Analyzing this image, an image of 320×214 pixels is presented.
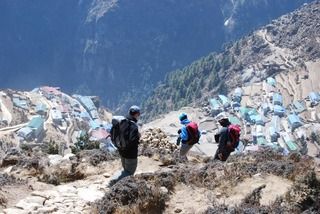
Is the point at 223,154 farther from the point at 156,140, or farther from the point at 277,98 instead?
the point at 277,98

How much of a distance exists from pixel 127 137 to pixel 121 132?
11 centimetres

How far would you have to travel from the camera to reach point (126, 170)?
802 centimetres

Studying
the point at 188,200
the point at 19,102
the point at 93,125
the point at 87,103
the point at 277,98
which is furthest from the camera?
the point at 277,98

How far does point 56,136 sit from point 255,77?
215ft

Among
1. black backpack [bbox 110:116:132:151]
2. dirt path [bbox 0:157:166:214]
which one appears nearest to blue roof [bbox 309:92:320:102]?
dirt path [bbox 0:157:166:214]

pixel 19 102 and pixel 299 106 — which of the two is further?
pixel 299 106

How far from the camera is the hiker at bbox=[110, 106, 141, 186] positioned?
302 inches

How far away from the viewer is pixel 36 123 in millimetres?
65688

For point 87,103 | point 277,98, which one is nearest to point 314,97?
point 277,98

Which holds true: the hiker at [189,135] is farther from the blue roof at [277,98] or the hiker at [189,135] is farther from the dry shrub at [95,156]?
the blue roof at [277,98]

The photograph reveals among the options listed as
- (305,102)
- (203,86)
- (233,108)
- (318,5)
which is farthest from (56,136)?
(318,5)

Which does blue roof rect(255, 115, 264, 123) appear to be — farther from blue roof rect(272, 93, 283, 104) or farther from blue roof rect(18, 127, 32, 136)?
blue roof rect(18, 127, 32, 136)

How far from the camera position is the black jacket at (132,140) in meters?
7.64

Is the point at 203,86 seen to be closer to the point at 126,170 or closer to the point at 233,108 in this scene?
the point at 233,108
